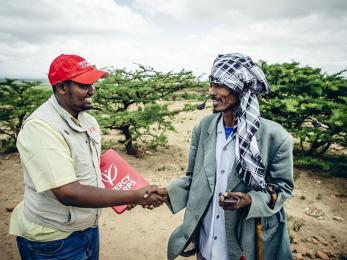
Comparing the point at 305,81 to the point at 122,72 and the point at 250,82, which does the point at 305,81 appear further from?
the point at 250,82

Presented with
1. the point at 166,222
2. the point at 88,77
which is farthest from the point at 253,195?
the point at 166,222

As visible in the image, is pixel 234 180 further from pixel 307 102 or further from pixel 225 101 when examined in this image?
pixel 307 102

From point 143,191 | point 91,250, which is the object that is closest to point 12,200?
point 91,250

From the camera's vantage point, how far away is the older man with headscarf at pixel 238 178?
2.13m

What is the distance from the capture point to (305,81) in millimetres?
7793

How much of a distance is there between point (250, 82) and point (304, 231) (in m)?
3.52

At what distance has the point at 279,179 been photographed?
7.36 feet

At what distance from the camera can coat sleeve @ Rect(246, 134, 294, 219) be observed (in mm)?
2107

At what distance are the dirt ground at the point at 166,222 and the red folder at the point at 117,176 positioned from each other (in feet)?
5.83

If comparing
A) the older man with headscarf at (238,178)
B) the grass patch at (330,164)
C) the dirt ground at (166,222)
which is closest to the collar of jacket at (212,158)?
the older man with headscarf at (238,178)

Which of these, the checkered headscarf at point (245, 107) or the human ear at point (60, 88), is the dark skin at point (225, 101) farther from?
the human ear at point (60, 88)

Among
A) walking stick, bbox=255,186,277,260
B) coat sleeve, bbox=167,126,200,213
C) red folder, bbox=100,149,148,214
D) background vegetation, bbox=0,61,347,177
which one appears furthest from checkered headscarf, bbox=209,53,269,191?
background vegetation, bbox=0,61,347,177

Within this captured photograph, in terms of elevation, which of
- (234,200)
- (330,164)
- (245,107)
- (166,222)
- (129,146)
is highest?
(245,107)

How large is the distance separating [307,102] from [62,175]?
23.6ft
